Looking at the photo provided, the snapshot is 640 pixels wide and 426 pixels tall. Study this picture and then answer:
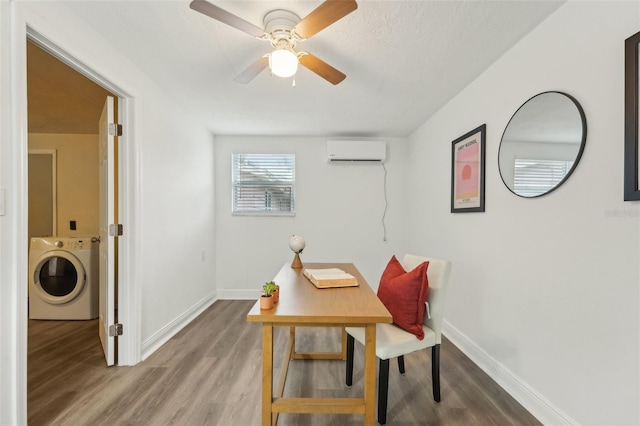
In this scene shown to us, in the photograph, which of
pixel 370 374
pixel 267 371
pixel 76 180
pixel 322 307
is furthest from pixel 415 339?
pixel 76 180

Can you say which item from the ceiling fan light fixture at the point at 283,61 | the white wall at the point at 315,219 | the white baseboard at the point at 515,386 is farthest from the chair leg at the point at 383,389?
the white wall at the point at 315,219

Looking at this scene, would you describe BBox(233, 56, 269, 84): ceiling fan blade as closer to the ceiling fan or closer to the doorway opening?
the ceiling fan

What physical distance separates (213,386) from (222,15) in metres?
2.21

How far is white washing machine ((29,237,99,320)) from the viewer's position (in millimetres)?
2930

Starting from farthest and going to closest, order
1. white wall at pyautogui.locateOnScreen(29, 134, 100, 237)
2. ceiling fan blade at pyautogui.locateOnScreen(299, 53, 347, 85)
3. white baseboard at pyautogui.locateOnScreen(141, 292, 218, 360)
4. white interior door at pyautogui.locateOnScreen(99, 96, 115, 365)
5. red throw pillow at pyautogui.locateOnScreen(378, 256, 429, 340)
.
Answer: white wall at pyautogui.locateOnScreen(29, 134, 100, 237) → white baseboard at pyautogui.locateOnScreen(141, 292, 218, 360) → white interior door at pyautogui.locateOnScreen(99, 96, 115, 365) → ceiling fan blade at pyautogui.locateOnScreen(299, 53, 347, 85) → red throw pillow at pyautogui.locateOnScreen(378, 256, 429, 340)

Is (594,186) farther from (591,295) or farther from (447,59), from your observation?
(447,59)

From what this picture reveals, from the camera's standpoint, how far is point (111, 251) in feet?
6.86

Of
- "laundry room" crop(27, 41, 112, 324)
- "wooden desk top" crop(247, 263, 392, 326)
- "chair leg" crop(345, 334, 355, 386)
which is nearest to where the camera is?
"wooden desk top" crop(247, 263, 392, 326)

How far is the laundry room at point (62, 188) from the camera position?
8.32ft

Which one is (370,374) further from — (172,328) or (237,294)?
(237,294)

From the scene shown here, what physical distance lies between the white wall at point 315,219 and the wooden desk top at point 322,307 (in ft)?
7.36

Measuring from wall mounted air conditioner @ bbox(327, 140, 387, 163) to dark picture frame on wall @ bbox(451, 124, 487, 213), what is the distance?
1.19 m

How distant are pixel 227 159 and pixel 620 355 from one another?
3.99 metres

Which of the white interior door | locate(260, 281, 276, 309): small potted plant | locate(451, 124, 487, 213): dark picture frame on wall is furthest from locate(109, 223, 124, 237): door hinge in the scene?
locate(451, 124, 487, 213): dark picture frame on wall
